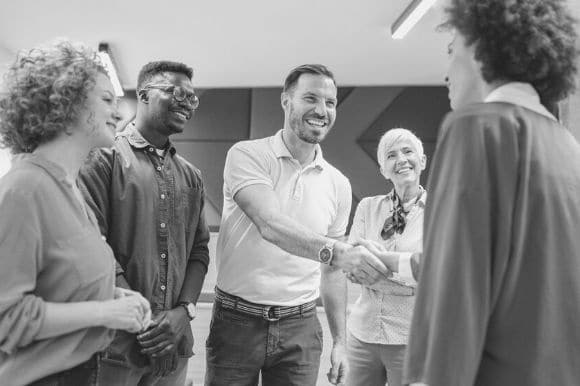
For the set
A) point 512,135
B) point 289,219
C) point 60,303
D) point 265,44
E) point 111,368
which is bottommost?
point 111,368

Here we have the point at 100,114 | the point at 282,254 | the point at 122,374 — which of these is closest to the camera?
the point at 100,114

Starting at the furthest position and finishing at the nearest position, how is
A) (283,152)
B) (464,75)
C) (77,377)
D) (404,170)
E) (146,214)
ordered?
(404,170), (283,152), (146,214), (77,377), (464,75)

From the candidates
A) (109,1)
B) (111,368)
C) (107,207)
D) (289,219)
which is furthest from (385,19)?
(111,368)

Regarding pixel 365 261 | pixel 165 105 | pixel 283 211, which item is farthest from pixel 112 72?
pixel 365 261

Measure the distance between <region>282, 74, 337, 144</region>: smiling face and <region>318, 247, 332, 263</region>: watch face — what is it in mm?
546

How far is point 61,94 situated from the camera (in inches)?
50.1

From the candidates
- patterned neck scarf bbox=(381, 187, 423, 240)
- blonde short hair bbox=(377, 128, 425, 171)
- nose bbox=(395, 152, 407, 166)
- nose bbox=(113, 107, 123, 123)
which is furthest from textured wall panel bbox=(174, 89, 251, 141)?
nose bbox=(113, 107, 123, 123)

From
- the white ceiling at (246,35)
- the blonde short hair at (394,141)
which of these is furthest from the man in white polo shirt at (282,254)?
the white ceiling at (246,35)

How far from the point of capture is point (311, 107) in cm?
213

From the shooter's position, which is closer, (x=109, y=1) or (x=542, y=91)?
(x=542, y=91)

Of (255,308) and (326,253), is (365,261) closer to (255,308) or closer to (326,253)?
(326,253)

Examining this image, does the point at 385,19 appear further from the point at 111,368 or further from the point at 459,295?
the point at 459,295

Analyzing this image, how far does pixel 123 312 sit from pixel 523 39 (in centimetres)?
105

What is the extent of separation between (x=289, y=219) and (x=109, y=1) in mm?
3649
